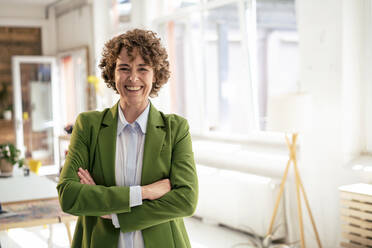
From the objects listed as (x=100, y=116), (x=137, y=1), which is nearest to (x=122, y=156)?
(x=100, y=116)

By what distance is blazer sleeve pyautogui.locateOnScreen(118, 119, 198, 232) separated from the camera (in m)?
1.66

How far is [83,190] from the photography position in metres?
1.68

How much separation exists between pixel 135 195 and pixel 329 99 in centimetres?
288

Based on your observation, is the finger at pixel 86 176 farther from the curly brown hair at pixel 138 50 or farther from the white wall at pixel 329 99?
the white wall at pixel 329 99

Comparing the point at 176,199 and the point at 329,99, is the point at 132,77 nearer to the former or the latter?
the point at 176,199

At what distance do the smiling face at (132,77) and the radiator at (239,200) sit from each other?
10.5 feet

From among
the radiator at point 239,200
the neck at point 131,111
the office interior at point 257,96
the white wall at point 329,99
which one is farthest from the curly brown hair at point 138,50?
the radiator at point 239,200

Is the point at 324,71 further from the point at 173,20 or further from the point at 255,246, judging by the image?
the point at 173,20

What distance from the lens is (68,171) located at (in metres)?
1.76

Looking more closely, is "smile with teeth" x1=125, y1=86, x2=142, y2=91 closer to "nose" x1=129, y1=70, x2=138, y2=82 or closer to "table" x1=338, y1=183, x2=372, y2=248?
"nose" x1=129, y1=70, x2=138, y2=82

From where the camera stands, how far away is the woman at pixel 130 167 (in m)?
1.67

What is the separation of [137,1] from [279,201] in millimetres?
4265

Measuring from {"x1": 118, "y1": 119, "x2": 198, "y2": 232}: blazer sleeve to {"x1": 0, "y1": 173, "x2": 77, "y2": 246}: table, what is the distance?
1.36 metres

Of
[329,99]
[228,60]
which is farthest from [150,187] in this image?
[228,60]
